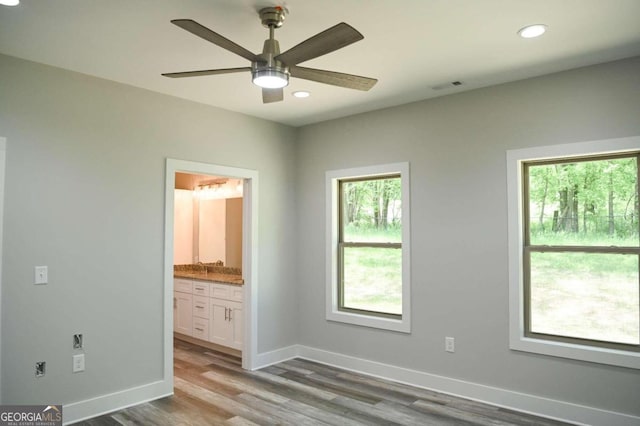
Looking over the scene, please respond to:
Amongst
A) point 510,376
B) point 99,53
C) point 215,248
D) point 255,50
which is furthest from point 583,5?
point 215,248

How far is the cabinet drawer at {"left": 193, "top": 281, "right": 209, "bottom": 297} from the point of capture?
5.44 meters

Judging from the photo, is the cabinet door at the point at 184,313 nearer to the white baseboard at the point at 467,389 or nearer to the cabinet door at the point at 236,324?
the cabinet door at the point at 236,324

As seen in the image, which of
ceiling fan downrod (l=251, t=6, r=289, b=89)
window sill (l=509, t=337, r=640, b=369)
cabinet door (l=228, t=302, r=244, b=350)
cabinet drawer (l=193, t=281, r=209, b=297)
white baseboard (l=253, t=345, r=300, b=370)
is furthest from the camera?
cabinet drawer (l=193, t=281, r=209, b=297)

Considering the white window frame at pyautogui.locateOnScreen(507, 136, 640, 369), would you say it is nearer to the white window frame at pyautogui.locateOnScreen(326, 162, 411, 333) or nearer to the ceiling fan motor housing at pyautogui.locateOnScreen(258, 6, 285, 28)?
the white window frame at pyautogui.locateOnScreen(326, 162, 411, 333)

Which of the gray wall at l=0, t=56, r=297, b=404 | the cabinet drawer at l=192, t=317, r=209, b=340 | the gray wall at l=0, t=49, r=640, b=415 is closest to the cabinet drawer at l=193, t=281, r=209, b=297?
the cabinet drawer at l=192, t=317, r=209, b=340

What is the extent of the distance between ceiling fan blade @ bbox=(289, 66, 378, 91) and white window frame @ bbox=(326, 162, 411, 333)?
1878 mm

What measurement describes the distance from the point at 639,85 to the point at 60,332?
14.8ft

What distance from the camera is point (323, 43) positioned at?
81.5 inches

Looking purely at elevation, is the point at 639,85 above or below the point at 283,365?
above

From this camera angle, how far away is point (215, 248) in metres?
6.32

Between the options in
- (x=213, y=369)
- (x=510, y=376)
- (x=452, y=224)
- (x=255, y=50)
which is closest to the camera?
(x=255, y=50)

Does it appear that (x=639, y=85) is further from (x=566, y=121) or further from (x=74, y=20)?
(x=74, y=20)

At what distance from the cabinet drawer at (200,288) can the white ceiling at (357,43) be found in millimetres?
2530

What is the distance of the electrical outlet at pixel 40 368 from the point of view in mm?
3178
